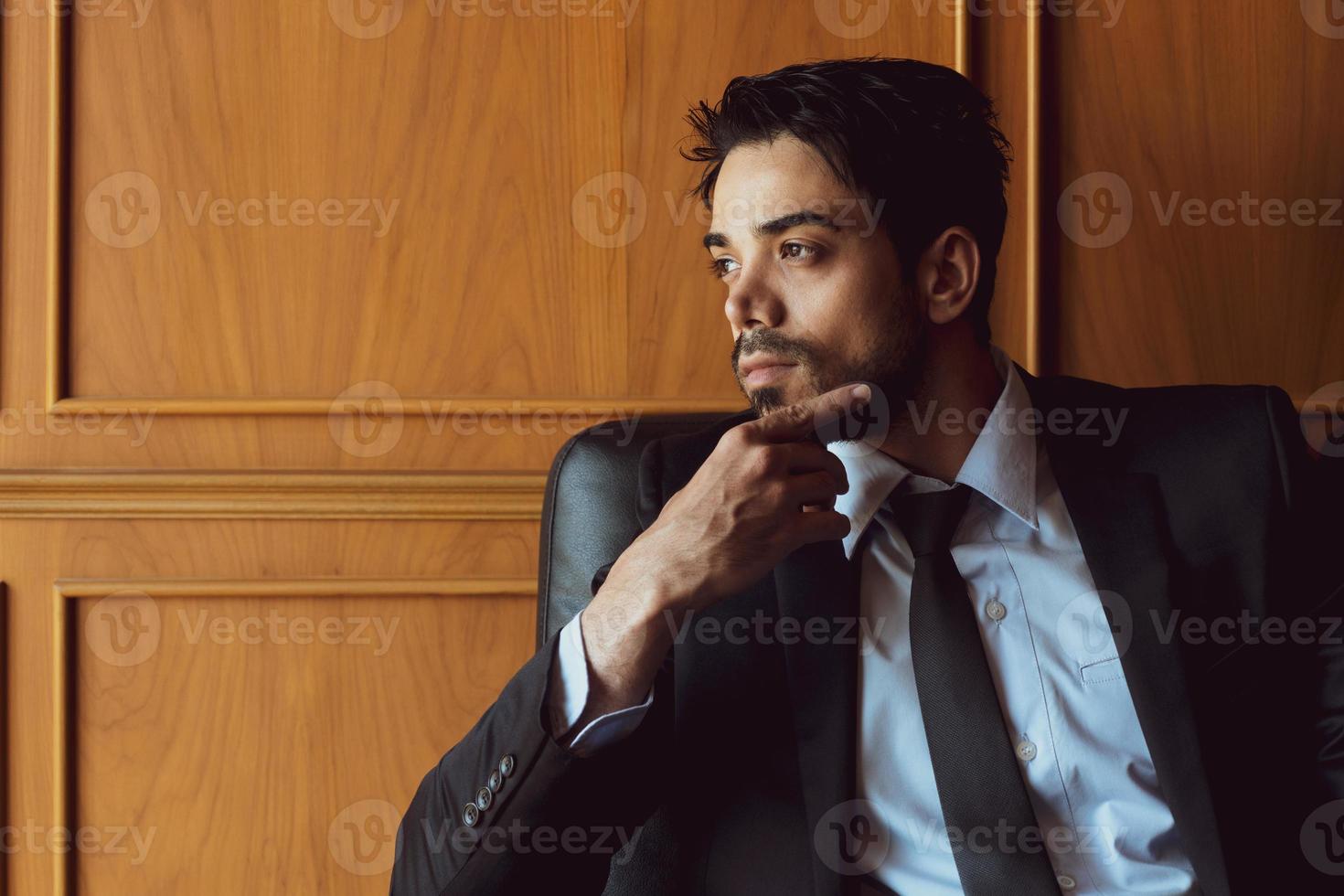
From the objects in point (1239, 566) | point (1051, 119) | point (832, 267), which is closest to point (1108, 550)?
point (1239, 566)

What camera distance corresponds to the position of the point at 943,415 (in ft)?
4.64

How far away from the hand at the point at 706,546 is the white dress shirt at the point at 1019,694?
0.04m

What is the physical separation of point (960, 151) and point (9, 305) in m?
1.39

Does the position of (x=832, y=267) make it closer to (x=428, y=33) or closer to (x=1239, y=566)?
(x=1239, y=566)

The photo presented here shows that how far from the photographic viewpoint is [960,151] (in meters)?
1.43

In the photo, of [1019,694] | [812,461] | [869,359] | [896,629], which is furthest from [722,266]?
[1019,694]

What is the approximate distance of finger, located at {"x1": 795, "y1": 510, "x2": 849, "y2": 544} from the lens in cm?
118

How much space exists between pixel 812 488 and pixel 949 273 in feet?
1.36

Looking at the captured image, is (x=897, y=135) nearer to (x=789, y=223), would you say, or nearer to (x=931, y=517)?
(x=789, y=223)

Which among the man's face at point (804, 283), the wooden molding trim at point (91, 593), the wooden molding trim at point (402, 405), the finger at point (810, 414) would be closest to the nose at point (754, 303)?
the man's face at point (804, 283)

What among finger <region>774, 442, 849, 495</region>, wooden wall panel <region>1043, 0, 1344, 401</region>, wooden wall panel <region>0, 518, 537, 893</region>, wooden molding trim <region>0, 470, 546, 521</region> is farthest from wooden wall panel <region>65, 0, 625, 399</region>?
wooden wall panel <region>1043, 0, 1344, 401</region>

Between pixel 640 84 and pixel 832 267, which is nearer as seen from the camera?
pixel 832 267

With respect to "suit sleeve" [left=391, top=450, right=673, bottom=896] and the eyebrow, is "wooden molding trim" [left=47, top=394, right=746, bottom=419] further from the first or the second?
"suit sleeve" [left=391, top=450, right=673, bottom=896]

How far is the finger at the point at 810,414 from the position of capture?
1.20 m
